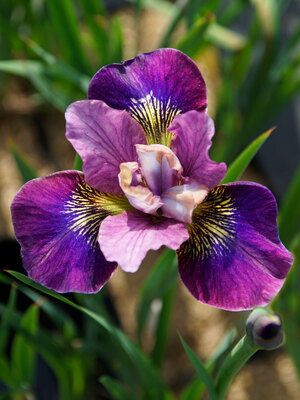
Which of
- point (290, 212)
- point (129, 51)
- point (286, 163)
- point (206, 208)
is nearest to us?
point (206, 208)

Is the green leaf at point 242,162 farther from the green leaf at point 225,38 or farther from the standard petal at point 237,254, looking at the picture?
the green leaf at point 225,38

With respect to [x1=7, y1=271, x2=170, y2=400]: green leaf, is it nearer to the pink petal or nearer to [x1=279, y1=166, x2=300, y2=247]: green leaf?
the pink petal

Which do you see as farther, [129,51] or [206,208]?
[129,51]

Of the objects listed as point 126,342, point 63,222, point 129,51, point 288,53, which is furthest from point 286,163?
point 63,222

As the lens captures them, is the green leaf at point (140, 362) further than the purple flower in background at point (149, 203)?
Yes

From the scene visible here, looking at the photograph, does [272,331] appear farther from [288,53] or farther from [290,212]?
[288,53]

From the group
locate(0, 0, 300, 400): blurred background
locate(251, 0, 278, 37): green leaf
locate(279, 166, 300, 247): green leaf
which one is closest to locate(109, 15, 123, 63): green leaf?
locate(0, 0, 300, 400): blurred background

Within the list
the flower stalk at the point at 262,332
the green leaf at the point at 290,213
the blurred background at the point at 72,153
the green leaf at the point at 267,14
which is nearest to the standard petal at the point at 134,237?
the flower stalk at the point at 262,332
